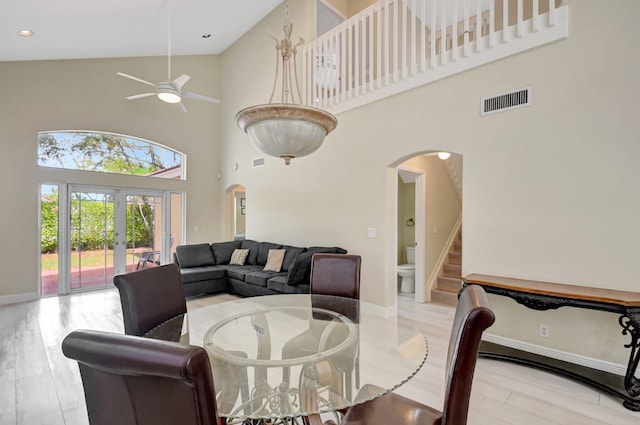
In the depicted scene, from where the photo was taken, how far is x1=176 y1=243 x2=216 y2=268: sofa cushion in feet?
18.7

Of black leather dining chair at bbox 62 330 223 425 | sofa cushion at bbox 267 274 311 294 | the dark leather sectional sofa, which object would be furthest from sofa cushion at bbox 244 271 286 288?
black leather dining chair at bbox 62 330 223 425

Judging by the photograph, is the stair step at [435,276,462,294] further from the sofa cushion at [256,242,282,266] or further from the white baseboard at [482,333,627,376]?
the sofa cushion at [256,242,282,266]

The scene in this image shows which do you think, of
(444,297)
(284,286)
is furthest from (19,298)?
(444,297)

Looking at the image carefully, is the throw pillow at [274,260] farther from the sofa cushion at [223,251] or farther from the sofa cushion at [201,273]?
the sofa cushion at [223,251]

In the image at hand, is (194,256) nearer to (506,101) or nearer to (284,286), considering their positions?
(284,286)

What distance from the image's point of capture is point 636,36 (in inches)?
99.3

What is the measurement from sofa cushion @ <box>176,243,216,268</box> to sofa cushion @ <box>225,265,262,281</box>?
1.82 ft

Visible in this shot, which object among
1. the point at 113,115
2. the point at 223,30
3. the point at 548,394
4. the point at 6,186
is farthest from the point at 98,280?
the point at 548,394

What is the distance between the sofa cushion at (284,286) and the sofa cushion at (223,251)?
179 cm

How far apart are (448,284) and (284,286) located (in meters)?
2.68

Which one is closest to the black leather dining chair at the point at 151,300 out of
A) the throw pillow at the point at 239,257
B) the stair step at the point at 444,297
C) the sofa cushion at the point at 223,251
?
the throw pillow at the point at 239,257

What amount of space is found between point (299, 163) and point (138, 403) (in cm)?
496

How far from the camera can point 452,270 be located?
17.5 ft

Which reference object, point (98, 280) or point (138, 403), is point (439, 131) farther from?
point (98, 280)
